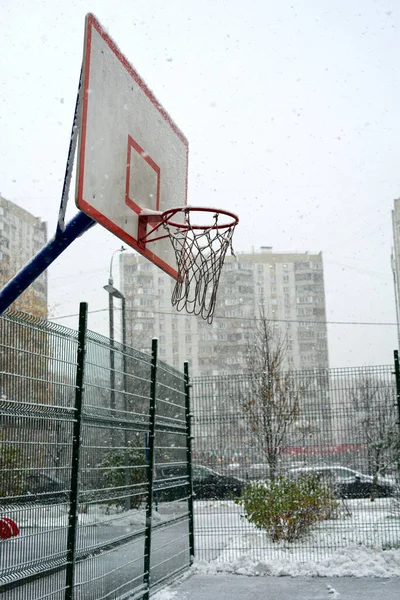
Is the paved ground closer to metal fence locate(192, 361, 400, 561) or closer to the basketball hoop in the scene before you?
metal fence locate(192, 361, 400, 561)

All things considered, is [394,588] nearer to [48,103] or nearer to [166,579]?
[166,579]

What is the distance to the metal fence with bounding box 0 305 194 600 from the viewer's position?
14.9ft

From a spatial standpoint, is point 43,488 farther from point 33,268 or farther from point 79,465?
point 33,268

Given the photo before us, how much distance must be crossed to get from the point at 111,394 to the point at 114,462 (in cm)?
57

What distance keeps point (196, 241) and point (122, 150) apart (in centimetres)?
99

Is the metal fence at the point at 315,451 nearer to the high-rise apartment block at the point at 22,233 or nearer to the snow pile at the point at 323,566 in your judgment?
the snow pile at the point at 323,566

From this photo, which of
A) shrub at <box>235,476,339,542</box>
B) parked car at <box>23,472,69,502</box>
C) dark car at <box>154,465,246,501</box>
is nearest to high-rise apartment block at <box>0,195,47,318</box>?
dark car at <box>154,465,246,501</box>

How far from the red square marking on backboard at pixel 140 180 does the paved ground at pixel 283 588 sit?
3.84 metres

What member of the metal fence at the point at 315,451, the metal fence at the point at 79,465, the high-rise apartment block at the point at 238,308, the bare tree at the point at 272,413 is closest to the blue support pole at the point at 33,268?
the metal fence at the point at 79,465

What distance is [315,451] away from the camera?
9.98 metres

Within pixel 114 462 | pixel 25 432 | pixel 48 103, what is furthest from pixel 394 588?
pixel 48 103

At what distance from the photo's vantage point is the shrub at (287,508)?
31.1ft

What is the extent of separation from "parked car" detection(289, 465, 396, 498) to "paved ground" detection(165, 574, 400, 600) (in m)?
1.60

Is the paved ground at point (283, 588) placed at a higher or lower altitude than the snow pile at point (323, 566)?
lower
